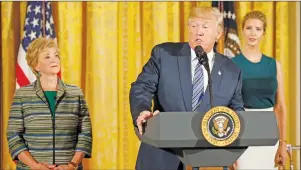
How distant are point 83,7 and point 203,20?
2694 millimetres

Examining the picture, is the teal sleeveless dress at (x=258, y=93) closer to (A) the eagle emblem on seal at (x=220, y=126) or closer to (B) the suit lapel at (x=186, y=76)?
(B) the suit lapel at (x=186, y=76)

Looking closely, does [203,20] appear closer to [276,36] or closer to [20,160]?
[20,160]

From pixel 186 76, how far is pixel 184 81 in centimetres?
3

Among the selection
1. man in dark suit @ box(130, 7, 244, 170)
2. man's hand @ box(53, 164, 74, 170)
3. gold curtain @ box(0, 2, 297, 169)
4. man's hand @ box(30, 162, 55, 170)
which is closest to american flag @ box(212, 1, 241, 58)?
gold curtain @ box(0, 2, 297, 169)

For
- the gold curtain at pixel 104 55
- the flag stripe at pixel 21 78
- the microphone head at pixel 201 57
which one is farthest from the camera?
the gold curtain at pixel 104 55

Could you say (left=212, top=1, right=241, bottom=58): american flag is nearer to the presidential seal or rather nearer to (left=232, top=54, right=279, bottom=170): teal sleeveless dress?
(left=232, top=54, right=279, bottom=170): teal sleeveless dress

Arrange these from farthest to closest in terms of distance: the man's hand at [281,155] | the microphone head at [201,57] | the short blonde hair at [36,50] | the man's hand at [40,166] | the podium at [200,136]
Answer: the man's hand at [281,155] → the short blonde hair at [36,50] → the man's hand at [40,166] → the microphone head at [201,57] → the podium at [200,136]

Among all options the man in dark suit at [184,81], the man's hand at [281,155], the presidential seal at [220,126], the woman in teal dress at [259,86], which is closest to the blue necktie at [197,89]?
the man in dark suit at [184,81]

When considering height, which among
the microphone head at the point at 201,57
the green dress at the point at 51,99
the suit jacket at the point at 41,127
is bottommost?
the suit jacket at the point at 41,127

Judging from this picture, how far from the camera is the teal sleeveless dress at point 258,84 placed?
3.64 metres

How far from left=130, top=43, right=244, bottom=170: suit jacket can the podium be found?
1.66 ft

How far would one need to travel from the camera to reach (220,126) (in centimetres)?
171

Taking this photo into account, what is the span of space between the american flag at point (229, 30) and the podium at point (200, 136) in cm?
315

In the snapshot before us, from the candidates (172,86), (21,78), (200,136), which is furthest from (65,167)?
(200,136)
